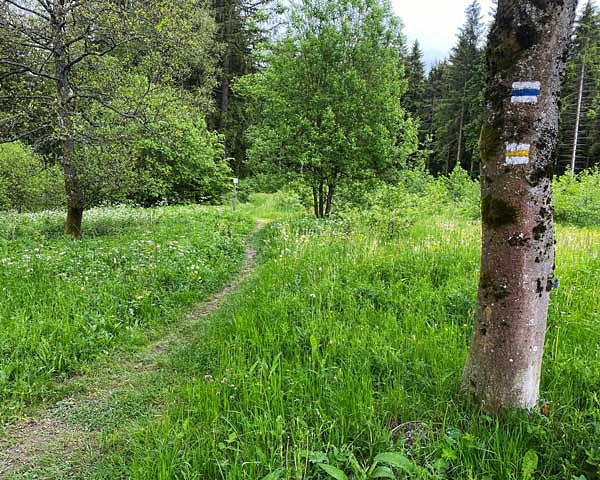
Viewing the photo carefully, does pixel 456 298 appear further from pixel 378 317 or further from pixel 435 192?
pixel 435 192

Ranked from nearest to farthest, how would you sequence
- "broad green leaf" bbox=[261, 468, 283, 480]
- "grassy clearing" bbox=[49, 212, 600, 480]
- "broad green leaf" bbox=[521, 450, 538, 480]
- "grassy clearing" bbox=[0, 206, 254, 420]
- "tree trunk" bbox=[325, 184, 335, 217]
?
1. "broad green leaf" bbox=[521, 450, 538, 480]
2. "broad green leaf" bbox=[261, 468, 283, 480]
3. "grassy clearing" bbox=[49, 212, 600, 480]
4. "grassy clearing" bbox=[0, 206, 254, 420]
5. "tree trunk" bbox=[325, 184, 335, 217]

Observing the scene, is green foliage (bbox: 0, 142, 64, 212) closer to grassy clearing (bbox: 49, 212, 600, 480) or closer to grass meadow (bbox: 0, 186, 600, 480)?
grass meadow (bbox: 0, 186, 600, 480)

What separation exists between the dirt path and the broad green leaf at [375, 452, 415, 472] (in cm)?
236

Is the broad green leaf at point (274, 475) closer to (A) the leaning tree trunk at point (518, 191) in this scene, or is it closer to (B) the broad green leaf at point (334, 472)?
(B) the broad green leaf at point (334, 472)

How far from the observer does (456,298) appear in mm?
4605

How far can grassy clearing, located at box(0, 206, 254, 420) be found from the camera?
4.09 meters

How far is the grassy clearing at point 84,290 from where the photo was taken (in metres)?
4.09

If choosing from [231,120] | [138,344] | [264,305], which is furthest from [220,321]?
[231,120]

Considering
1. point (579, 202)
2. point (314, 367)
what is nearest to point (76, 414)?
point (314, 367)

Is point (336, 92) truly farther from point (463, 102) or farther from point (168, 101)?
point (463, 102)

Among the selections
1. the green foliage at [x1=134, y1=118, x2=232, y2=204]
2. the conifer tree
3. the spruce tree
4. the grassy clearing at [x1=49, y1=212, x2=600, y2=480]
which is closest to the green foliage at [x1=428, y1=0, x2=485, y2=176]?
the spruce tree

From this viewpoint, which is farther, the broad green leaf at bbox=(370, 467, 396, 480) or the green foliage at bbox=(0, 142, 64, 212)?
the green foliage at bbox=(0, 142, 64, 212)

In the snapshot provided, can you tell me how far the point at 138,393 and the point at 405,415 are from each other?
2.60m

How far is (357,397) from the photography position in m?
2.84
